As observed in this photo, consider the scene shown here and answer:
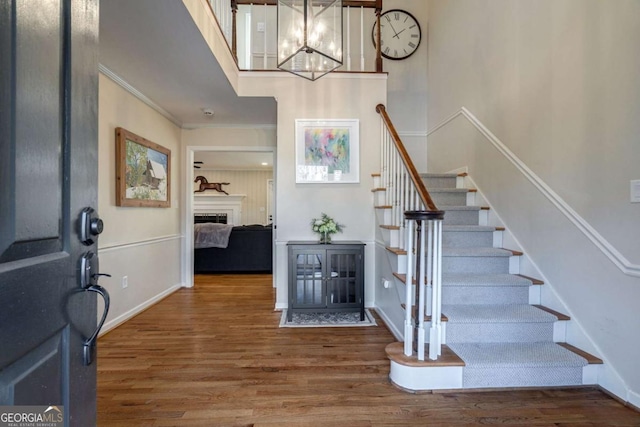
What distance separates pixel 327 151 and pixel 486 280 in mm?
1989

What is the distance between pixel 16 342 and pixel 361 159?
3.17 meters

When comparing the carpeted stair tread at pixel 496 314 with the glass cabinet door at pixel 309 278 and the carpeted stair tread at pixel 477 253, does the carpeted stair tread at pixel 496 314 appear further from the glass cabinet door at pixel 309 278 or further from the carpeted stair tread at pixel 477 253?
the glass cabinet door at pixel 309 278

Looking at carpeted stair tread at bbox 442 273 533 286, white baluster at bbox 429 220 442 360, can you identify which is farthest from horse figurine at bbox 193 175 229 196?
white baluster at bbox 429 220 442 360

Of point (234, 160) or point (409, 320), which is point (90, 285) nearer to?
point (409, 320)

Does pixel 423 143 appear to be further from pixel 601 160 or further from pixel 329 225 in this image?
pixel 601 160

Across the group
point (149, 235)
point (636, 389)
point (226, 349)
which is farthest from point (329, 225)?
point (636, 389)

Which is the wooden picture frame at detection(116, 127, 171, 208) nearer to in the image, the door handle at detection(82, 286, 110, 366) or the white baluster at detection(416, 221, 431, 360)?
the door handle at detection(82, 286, 110, 366)

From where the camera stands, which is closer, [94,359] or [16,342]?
[16,342]

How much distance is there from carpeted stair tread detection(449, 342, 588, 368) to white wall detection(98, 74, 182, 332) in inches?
118

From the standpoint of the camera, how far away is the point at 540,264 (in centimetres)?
239

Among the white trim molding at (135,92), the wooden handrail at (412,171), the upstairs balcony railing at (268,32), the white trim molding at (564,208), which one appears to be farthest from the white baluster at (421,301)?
the white trim molding at (135,92)

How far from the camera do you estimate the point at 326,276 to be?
10.1 ft

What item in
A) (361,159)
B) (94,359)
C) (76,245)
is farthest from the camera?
(361,159)

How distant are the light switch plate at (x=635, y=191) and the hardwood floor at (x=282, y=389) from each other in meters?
1.16
